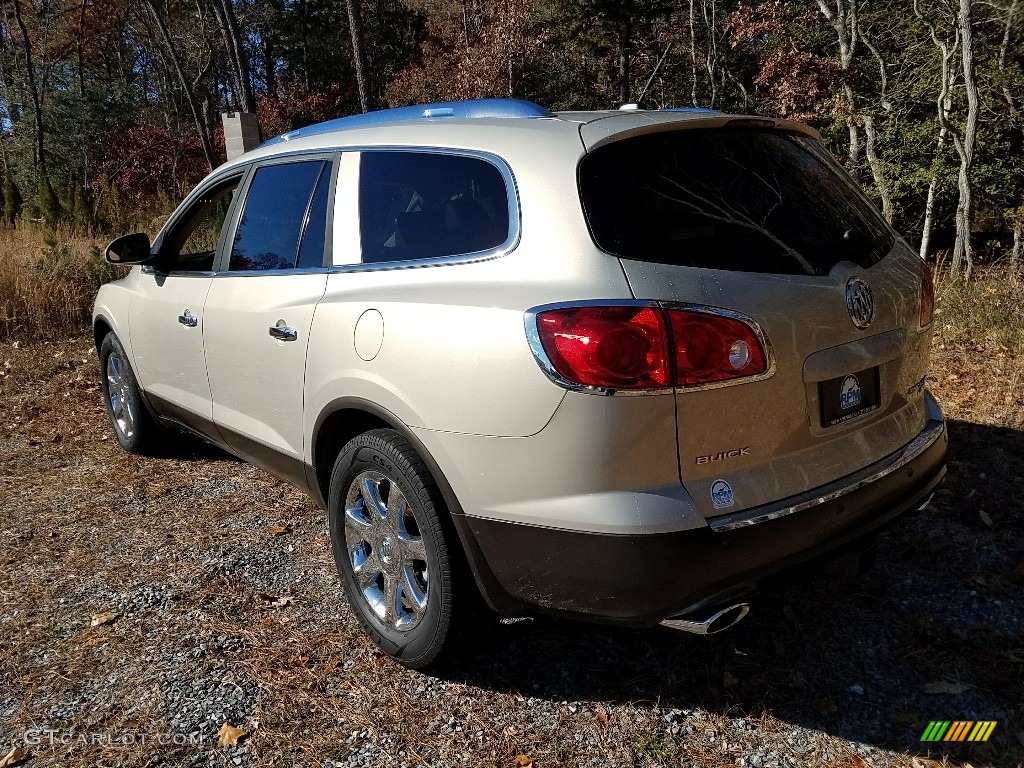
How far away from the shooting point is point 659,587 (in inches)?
83.3

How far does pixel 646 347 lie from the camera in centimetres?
207

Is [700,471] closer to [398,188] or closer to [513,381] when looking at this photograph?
[513,381]

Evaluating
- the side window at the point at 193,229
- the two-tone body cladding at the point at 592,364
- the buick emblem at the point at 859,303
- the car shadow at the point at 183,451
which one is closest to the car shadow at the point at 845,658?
the two-tone body cladding at the point at 592,364

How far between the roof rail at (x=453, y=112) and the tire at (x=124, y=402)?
Result: 7.48ft

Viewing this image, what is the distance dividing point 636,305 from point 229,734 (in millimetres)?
1806

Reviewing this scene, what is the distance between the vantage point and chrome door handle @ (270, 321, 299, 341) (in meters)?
3.05

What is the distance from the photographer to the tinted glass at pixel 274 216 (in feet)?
10.8

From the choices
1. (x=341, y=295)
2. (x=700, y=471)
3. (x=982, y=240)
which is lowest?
(x=982, y=240)

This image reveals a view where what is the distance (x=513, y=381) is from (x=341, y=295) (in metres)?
0.94

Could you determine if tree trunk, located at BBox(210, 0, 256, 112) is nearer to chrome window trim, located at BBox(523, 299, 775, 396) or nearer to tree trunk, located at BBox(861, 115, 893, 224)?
tree trunk, located at BBox(861, 115, 893, 224)

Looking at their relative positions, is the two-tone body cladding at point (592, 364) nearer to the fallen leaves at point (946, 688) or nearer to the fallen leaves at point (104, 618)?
the fallen leaves at point (946, 688)

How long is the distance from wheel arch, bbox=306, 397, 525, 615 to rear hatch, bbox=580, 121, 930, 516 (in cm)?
66

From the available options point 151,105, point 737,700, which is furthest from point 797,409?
point 151,105

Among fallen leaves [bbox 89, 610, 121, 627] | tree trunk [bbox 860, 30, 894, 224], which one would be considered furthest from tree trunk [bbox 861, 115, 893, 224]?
fallen leaves [bbox 89, 610, 121, 627]
